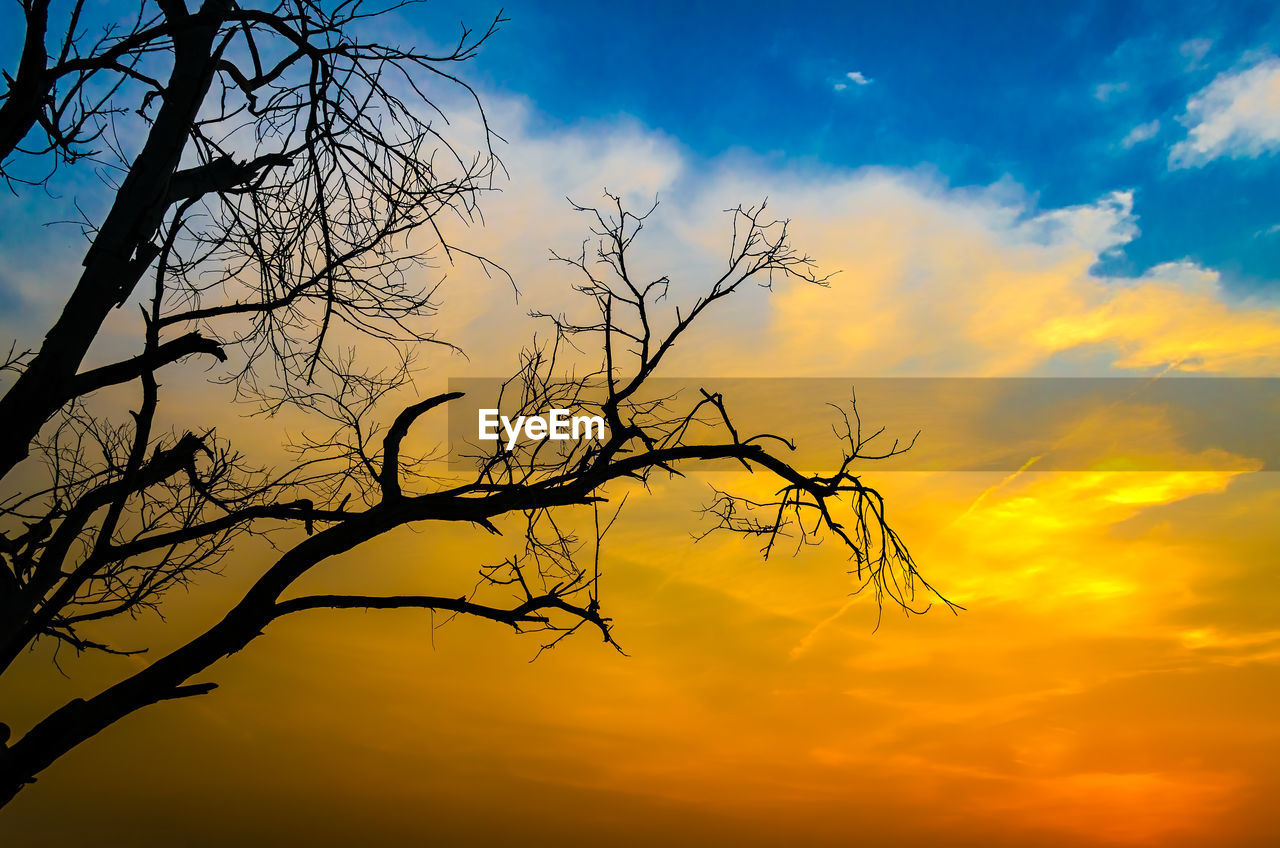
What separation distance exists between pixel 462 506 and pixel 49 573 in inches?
108

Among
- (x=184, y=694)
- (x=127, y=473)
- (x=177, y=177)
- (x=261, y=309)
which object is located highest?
(x=177, y=177)

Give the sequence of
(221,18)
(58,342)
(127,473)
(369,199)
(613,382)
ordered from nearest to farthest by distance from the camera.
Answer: (221,18), (58,342), (369,199), (127,473), (613,382)

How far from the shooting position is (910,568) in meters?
6.21

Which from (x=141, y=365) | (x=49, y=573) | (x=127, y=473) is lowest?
(x=49, y=573)

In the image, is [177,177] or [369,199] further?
[177,177]

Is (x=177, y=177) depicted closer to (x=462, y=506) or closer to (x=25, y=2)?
(x=25, y=2)

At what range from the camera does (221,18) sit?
4137 millimetres

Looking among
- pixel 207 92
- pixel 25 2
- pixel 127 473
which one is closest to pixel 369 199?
pixel 207 92

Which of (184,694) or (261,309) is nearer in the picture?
(184,694)

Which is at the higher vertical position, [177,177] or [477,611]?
[177,177]

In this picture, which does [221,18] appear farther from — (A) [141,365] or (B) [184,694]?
(B) [184,694]

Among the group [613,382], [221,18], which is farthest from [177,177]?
[613,382]

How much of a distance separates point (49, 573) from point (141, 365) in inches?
59.4

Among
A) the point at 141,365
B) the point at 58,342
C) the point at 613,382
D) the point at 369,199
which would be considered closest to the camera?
the point at 58,342
